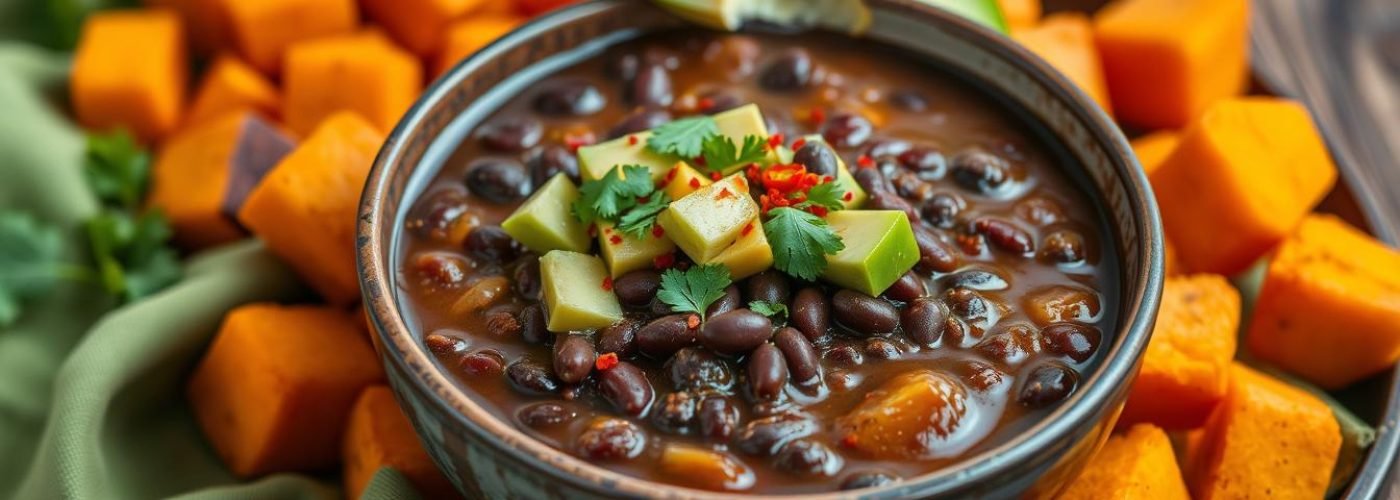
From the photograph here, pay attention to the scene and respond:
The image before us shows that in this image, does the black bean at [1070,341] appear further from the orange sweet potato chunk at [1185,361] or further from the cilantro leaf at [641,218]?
the cilantro leaf at [641,218]

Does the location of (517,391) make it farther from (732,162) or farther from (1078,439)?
(1078,439)

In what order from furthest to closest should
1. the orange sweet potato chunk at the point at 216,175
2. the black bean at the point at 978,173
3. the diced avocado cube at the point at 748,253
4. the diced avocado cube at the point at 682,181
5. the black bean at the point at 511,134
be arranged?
1. the orange sweet potato chunk at the point at 216,175
2. the black bean at the point at 511,134
3. the black bean at the point at 978,173
4. the diced avocado cube at the point at 682,181
5. the diced avocado cube at the point at 748,253

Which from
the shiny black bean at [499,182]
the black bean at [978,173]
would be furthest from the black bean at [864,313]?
the shiny black bean at [499,182]

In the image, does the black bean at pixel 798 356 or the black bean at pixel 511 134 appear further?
the black bean at pixel 511 134

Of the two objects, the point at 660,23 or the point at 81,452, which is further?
the point at 660,23

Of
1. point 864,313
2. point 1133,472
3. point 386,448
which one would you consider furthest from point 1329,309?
point 386,448

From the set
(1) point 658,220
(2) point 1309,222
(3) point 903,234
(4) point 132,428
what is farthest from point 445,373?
(2) point 1309,222

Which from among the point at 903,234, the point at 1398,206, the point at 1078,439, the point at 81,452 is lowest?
the point at 1398,206
